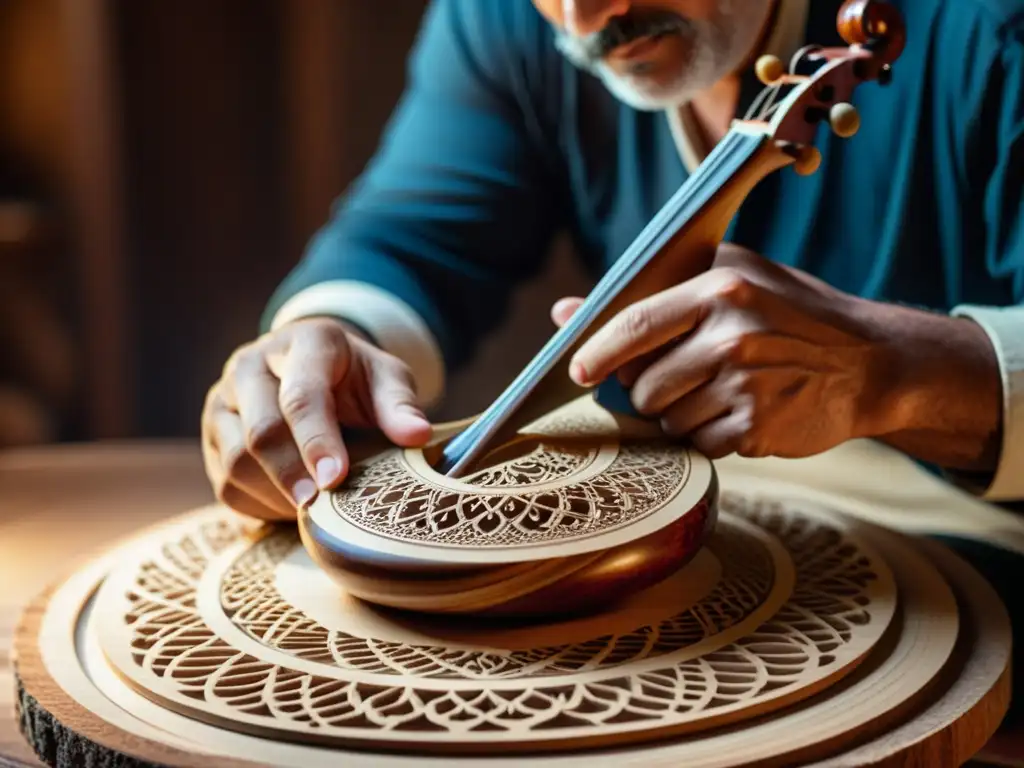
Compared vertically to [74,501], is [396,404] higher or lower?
higher

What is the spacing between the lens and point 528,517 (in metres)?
0.82

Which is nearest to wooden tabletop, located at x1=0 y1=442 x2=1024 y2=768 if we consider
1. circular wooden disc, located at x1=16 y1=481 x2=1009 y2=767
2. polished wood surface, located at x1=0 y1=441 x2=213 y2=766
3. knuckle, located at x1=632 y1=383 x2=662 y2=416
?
polished wood surface, located at x1=0 y1=441 x2=213 y2=766

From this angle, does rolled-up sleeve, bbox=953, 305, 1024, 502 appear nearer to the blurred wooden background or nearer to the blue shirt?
the blue shirt

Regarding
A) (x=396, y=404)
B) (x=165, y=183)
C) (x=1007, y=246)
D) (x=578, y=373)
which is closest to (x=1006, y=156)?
(x=1007, y=246)

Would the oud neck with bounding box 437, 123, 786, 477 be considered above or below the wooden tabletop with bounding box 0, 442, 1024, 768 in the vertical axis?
above

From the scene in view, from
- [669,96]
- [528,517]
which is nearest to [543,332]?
[669,96]

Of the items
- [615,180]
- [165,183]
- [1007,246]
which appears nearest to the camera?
[1007,246]

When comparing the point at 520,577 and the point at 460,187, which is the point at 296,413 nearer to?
the point at 520,577

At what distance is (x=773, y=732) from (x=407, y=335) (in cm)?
76

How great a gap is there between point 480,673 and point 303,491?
249 mm

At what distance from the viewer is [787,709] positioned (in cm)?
72

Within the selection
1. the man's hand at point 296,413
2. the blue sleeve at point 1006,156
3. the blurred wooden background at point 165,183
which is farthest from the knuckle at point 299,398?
the blurred wooden background at point 165,183

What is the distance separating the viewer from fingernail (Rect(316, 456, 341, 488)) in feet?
2.98

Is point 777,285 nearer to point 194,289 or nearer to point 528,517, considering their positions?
point 528,517
